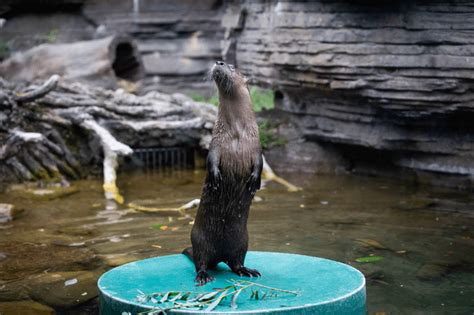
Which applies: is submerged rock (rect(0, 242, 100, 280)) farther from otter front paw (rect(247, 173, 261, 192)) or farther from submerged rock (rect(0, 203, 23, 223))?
otter front paw (rect(247, 173, 261, 192))

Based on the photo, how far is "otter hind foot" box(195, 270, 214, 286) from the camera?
4383 mm

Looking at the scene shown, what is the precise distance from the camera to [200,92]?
13852mm

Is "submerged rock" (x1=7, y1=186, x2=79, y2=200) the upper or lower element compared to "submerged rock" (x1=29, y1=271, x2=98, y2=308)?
lower

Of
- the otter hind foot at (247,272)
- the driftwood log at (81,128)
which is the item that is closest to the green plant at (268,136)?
the driftwood log at (81,128)

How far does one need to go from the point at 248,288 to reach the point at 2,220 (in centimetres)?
387

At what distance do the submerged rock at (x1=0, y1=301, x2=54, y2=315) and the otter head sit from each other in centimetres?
183

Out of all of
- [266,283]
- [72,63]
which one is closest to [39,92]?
[72,63]

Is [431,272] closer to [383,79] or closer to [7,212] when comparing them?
[383,79]

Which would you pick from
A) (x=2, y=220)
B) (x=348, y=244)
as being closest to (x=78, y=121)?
(x=2, y=220)

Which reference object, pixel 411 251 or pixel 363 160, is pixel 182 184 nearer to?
pixel 363 160

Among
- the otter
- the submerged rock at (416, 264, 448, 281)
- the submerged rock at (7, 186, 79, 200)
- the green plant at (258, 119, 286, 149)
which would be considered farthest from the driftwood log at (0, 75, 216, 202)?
the otter

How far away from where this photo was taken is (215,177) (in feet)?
14.3

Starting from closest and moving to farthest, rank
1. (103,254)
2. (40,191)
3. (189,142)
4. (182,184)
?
1. (103,254)
2. (40,191)
3. (182,184)
4. (189,142)

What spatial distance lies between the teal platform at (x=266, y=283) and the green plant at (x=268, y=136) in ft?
17.8
